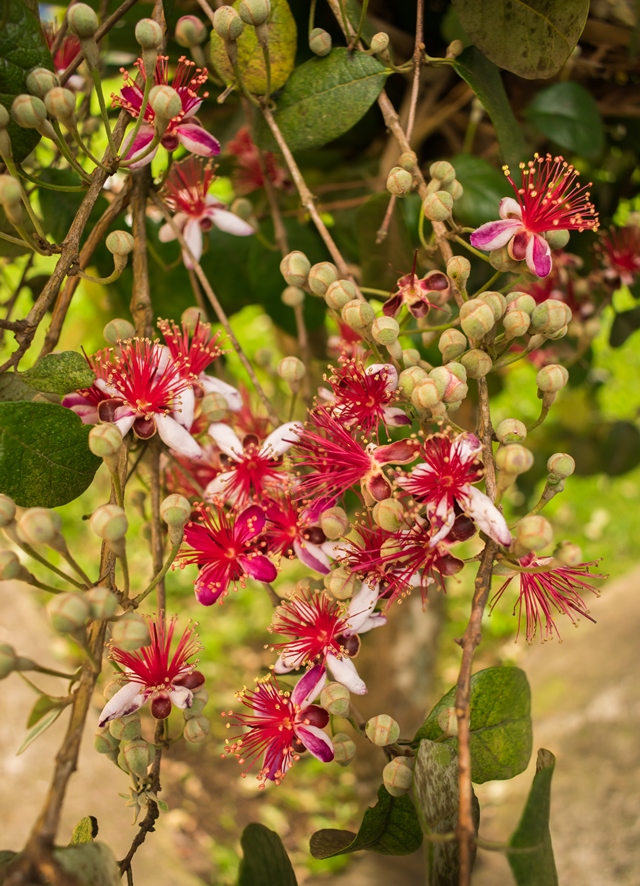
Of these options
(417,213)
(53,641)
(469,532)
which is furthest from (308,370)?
(53,641)

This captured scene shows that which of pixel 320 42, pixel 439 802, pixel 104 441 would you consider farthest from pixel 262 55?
pixel 439 802

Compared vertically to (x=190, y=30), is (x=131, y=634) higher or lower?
lower

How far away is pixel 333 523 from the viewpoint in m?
0.58

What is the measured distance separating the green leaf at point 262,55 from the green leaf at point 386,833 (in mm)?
588

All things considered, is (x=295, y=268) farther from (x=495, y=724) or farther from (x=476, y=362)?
(x=495, y=724)

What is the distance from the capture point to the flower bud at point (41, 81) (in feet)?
1.85

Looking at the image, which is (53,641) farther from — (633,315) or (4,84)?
(4,84)

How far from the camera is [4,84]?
23.2 inches

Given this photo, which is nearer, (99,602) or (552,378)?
(99,602)

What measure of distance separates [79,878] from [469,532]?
286 mm

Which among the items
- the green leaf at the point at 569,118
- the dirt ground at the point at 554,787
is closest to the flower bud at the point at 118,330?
the green leaf at the point at 569,118

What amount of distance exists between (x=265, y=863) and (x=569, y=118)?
33.3 inches

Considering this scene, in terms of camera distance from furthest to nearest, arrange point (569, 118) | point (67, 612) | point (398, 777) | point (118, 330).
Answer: point (569, 118)
point (118, 330)
point (398, 777)
point (67, 612)

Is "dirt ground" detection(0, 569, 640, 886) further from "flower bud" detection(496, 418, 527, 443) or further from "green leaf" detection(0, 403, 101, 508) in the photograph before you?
"flower bud" detection(496, 418, 527, 443)
